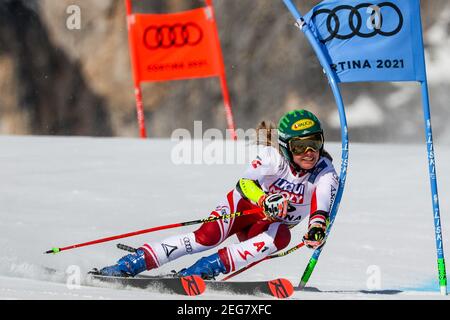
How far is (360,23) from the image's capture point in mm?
Answer: 4703

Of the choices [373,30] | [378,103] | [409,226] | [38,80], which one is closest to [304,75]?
[378,103]

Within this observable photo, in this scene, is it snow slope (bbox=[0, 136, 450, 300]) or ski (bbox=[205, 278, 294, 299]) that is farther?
snow slope (bbox=[0, 136, 450, 300])

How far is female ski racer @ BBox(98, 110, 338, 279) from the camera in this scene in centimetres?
452

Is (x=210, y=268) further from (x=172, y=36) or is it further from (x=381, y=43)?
(x=172, y=36)

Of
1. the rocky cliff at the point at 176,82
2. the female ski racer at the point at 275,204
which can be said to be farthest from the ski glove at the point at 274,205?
the rocky cliff at the point at 176,82

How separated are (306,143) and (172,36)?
23.1 ft

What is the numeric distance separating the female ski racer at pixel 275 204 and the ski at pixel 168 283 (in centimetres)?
13

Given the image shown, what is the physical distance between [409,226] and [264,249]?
2.43 m

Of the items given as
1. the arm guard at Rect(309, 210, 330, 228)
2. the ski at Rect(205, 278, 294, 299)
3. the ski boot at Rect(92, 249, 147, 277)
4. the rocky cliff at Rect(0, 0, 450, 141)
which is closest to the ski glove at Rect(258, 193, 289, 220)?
the arm guard at Rect(309, 210, 330, 228)

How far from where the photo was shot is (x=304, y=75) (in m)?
15.2

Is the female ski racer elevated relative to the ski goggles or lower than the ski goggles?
lower

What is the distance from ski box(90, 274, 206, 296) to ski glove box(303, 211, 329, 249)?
2.02 feet

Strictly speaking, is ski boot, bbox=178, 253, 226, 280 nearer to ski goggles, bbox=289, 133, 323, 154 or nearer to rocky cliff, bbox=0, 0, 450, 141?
ski goggles, bbox=289, 133, 323, 154
